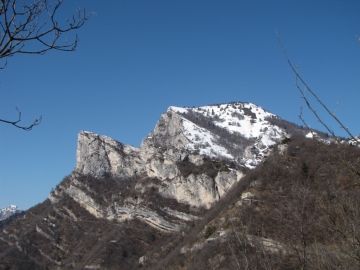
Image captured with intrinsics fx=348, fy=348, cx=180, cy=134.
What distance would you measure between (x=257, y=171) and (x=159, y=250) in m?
17.8

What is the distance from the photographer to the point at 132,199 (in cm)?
6569

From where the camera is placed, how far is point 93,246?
58.8 meters

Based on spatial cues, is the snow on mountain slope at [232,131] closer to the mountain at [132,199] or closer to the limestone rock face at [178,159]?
the limestone rock face at [178,159]

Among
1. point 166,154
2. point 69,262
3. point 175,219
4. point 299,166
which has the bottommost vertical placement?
point 69,262

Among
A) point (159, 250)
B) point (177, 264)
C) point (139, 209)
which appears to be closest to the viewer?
→ point (177, 264)

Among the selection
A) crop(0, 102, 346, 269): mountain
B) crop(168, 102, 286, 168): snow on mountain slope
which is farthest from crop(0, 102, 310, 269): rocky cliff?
crop(168, 102, 286, 168): snow on mountain slope

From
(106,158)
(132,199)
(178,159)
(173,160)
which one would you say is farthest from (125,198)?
(106,158)

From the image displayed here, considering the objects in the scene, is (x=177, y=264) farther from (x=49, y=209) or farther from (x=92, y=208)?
(x=49, y=209)

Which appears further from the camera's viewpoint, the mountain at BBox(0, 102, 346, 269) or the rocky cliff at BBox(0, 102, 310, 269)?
the rocky cliff at BBox(0, 102, 310, 269)

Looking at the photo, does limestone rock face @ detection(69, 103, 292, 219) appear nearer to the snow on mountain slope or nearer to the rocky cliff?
the snow on mountain slope

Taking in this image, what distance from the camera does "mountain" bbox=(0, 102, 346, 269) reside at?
5222 cm

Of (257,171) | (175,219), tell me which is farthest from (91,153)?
(257,171)

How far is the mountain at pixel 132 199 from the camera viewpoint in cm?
5222

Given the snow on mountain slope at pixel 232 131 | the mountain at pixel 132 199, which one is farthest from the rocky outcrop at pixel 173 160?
the mountain at pixel 132 199
